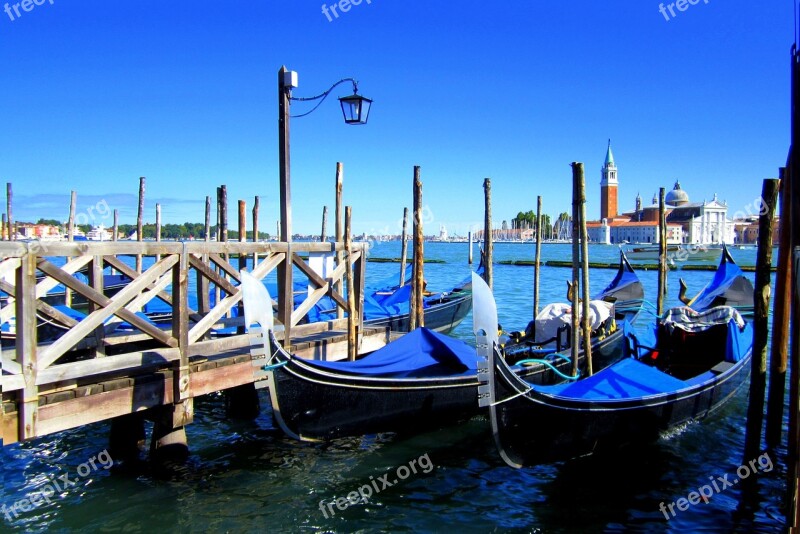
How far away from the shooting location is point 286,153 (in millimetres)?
5926

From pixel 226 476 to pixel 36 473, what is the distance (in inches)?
61.5

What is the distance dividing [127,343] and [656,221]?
100007mm

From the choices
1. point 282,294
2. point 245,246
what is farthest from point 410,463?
point 245,246

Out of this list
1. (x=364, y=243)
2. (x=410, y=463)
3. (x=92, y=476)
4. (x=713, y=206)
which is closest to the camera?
(x=92, y=476)

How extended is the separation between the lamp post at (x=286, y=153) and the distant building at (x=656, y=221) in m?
93.4

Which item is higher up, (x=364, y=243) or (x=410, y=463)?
(x=364, y=243)

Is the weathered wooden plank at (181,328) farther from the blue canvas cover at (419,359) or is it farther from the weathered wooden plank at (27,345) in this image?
the blue canvas cover at (419,359)

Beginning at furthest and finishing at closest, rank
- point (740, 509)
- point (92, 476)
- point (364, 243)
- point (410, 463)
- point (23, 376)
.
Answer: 1. point (364, 243)
2. point (410, 463)
3. point (92, 476)
4. point (740, 509)
5. point (23, 376)

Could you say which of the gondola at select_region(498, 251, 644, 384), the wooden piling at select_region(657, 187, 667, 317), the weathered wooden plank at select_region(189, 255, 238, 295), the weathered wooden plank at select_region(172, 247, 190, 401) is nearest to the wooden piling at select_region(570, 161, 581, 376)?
the gondola at select_region(498, 251, 644, 384)

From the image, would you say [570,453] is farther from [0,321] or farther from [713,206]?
[713,206]

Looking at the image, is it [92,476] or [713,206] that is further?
[713,206]

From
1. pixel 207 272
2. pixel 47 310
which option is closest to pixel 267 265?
pixel 207 272

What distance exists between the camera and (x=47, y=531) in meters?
4.18

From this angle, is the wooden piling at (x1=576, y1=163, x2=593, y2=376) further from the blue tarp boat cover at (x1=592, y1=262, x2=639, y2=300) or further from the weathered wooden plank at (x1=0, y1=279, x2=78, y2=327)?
the blue tarp boat cover at (x1=592, y1=262, x2=639, y2=300)
